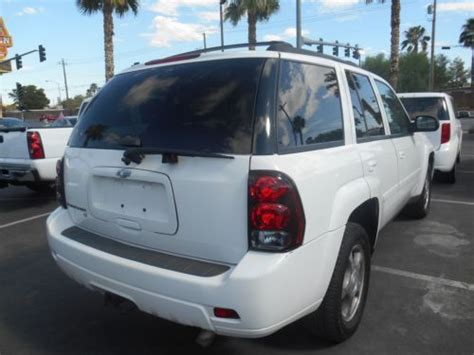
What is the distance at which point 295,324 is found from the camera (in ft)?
9.66

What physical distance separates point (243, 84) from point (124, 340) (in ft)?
6.23

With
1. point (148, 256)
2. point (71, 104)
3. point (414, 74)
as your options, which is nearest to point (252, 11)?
point (148, 256)

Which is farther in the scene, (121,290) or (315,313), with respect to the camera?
(315,313)

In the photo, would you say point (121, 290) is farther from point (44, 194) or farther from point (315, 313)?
point (44, 194)

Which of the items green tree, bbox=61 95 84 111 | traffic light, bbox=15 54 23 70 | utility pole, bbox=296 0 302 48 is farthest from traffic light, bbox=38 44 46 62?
green tree, bbox=61 95 84 111

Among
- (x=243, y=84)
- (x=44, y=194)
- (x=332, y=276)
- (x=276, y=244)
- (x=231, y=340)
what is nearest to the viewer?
(x=276, y=244)

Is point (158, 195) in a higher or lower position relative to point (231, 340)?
higher

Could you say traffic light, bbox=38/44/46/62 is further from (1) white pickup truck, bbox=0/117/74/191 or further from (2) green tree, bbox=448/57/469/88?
(2) green tree, bbox=448/57/469/88

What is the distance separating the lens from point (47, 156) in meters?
6.61

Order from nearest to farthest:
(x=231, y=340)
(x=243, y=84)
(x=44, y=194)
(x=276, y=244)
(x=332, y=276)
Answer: (x=276, y=244) → (x=243, y=84) → (x=332, y=276) → (x=231, y=340) → (x=44, y=194)

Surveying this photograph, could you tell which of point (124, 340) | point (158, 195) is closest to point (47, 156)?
point (124, 340)

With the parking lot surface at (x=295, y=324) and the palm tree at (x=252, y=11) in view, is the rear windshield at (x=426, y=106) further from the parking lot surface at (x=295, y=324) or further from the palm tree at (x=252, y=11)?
the palm tree at (x=252, y=11)

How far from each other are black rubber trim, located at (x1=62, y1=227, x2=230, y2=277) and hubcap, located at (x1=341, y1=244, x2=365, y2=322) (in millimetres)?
990

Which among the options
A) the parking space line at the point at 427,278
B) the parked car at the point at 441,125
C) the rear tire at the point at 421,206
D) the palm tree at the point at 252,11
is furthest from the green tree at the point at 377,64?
the parking space line at the point at 427,278
